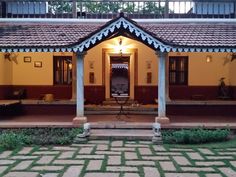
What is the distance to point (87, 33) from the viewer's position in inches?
527

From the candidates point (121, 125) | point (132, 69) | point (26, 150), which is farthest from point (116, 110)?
point (26, 150)

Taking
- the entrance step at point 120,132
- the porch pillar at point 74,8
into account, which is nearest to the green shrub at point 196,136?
the entrance step at point 120,132

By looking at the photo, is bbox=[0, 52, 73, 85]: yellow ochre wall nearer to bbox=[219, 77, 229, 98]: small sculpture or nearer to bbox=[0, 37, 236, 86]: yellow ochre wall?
bbox=[0, 37, 236, 86]: yellow ochre wall

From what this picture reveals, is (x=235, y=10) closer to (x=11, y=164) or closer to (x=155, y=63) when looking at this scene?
(x=155, y=63)

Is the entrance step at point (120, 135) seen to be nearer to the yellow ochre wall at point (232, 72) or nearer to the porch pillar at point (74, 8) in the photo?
the porch pillar at point (74, 8)

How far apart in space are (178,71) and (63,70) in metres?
5.17

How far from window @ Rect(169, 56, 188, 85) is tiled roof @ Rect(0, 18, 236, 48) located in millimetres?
2750

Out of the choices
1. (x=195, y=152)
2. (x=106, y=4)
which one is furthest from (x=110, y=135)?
(x=106, y=4)

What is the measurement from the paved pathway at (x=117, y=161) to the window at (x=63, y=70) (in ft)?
23.4

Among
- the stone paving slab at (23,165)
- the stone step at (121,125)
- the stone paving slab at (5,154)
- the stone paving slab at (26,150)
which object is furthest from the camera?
the stone step at (121,125)

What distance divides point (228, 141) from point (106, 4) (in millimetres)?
7483

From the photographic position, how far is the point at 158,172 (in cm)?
762

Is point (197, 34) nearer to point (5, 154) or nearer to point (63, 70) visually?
point (63, 70)

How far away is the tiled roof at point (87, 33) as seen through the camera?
40.2ft
